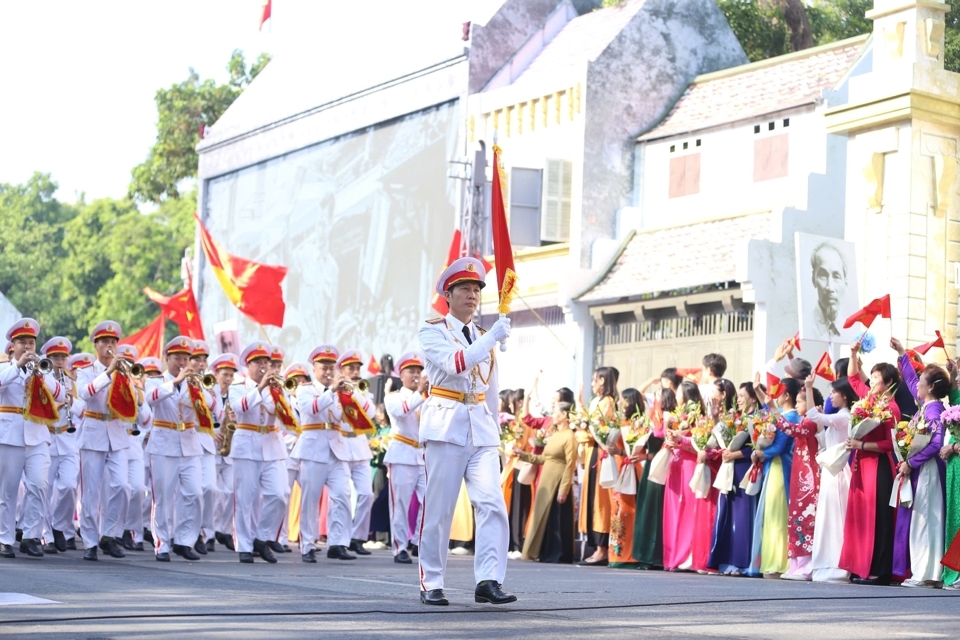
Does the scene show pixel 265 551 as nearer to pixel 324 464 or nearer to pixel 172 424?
pixel 324 464

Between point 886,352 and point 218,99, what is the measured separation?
29.1 metres

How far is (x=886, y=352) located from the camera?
2047cm

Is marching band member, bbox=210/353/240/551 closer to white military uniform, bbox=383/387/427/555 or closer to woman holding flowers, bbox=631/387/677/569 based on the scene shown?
white military uniform, bbox=383/387/427/555

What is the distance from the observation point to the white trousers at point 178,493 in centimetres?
1437

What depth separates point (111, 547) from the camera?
14484 mm

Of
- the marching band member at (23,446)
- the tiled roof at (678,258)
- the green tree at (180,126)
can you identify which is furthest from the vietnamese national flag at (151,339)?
the green tree at (180,126)

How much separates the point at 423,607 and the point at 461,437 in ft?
3.35

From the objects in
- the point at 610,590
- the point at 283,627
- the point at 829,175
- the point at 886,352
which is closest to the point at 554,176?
the point at 829,175

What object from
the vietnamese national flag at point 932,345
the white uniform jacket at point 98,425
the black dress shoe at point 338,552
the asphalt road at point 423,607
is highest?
the vietnamese national flag at point 932,345

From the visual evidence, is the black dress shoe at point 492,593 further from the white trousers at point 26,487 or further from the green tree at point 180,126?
the green tree at point 180,126

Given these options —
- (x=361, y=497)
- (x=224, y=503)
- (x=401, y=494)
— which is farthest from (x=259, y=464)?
(x=224, y=503)

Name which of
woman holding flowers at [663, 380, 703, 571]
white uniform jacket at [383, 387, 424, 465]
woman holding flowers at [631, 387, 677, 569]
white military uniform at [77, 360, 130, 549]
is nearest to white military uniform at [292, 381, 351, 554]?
white uniform jacket at [383, 387, 424, 465]

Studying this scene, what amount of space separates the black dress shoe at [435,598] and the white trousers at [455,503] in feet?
0.09

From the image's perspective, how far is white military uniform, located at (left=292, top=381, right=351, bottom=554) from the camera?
1552 cm
